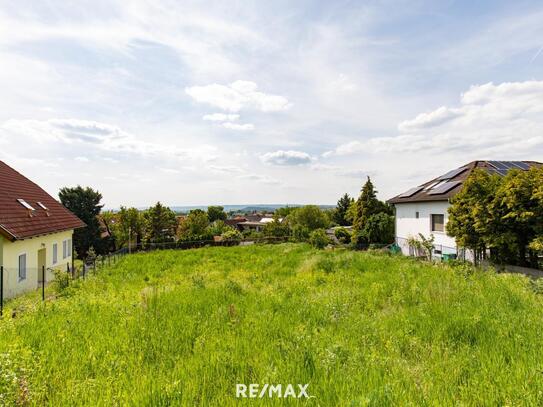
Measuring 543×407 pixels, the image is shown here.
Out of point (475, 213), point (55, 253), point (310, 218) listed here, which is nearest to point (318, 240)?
point (475, 213)

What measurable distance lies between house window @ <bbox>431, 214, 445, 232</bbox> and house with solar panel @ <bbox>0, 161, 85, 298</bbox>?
19.1m

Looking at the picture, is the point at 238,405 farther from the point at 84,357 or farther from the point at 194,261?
the point at 194,261

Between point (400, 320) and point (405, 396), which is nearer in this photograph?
point (405, 396)

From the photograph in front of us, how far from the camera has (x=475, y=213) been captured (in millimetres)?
11383

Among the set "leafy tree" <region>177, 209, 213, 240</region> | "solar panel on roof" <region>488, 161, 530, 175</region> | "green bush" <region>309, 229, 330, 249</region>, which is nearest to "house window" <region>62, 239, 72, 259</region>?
"leafy tree" <region>177, 209, 213, 240</region>

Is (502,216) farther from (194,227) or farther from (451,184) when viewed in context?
(194,227)

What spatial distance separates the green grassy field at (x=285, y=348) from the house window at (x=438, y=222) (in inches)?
415

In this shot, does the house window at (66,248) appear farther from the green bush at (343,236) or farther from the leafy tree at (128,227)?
the green bush at (343,236)

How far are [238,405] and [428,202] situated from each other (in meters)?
18.5

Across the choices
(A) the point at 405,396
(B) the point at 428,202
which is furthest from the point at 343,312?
(B) the point at 428,202

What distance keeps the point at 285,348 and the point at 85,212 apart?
94.1 feet

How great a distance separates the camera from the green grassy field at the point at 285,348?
271cm

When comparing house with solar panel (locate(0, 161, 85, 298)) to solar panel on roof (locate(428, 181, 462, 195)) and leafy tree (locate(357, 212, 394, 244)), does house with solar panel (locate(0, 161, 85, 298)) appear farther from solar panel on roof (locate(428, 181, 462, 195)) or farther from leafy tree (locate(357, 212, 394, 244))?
leafy tree (locate(357, 212, 394, 244))

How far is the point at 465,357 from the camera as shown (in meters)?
3.54
